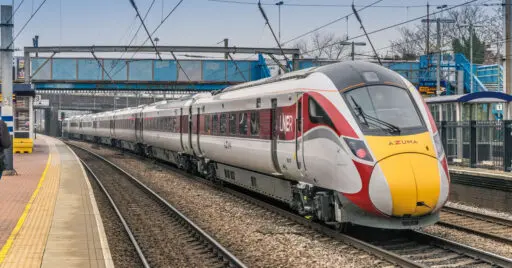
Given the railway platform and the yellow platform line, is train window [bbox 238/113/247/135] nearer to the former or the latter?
the railway platform

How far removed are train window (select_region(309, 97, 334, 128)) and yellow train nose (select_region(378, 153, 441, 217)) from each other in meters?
1.39

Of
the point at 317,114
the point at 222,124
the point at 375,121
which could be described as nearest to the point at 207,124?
the point at 222,124

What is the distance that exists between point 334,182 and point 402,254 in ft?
5.47

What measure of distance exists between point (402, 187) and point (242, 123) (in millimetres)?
6958

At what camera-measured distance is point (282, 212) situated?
47.8ft

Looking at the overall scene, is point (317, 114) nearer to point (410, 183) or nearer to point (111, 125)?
point (410, 183)

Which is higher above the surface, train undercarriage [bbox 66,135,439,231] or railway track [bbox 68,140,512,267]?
train undercarriage [bbox 66,135,439,231]

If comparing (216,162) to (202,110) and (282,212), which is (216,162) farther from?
(282,212)

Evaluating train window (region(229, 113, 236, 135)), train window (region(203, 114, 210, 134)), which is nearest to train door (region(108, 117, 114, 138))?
train window (region(203, 114, 210, 134))

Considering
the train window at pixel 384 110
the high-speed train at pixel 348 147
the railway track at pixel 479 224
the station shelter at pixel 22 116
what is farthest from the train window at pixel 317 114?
the station shelter at pixel 22 116

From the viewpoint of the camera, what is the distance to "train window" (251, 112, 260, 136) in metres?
15.3

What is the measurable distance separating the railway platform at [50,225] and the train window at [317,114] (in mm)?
4300

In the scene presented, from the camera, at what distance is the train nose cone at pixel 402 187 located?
10289 mm

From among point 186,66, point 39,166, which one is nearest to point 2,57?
point 39,166
